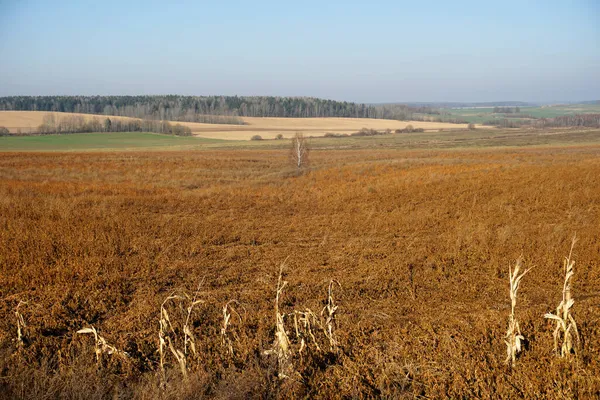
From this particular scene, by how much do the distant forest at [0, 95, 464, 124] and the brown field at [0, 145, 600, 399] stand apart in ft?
382

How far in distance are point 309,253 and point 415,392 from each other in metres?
5.68

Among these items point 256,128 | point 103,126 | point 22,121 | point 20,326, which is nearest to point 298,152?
point 20,326

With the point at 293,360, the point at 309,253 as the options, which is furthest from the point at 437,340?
the point at 309,253

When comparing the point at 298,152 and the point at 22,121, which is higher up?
the point at 22,121

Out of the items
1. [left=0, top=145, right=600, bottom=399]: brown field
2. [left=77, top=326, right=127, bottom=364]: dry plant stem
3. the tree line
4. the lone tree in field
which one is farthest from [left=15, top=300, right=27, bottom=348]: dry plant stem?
the tree line

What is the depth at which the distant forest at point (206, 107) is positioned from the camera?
5266 inches

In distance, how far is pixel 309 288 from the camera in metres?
7.62

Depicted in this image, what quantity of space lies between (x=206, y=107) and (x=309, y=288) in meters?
148

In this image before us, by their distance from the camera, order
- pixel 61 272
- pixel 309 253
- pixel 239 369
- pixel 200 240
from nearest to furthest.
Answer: pixel 239 369 → pixel 61 272 → pixel 309 253 → pixel 200 240

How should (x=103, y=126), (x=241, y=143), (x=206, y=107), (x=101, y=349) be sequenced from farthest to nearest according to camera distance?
(x=206, y=107)
(x=103, y=126)
(x=241, y=143)
(x=101, y=349)

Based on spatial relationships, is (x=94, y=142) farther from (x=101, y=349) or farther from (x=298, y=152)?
(x=101, y=349)

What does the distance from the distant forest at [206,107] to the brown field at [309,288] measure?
116491 millimetres

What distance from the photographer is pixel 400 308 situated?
6621mm

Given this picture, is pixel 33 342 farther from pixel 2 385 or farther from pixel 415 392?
pixel 415 392
